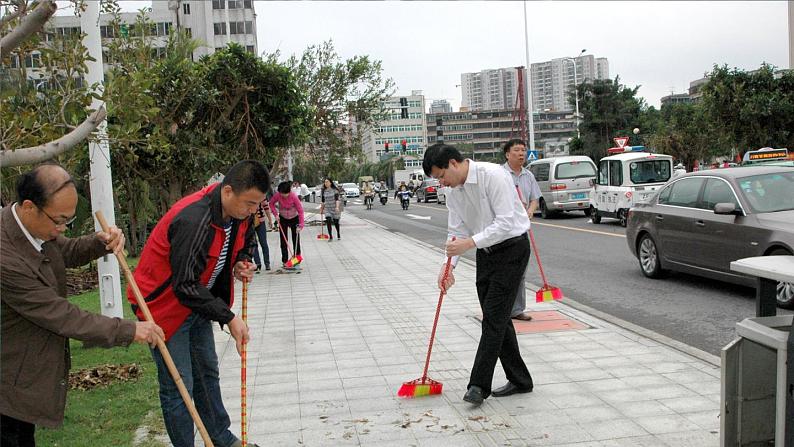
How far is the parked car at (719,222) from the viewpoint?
8.23 m

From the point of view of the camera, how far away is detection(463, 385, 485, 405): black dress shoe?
5023mm

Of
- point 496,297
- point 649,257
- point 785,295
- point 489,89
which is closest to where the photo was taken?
point 496,297

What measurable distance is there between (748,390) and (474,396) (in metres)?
2.02

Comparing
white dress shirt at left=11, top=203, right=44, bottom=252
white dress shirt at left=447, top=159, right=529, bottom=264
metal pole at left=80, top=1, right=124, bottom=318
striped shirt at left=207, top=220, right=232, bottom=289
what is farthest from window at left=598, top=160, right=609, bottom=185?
white dress shirt at left=11, top=203, right=44, bottom=252

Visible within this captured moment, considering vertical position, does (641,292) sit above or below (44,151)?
below

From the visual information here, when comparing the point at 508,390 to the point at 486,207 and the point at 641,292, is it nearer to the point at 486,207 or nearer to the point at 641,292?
the point at 486,207

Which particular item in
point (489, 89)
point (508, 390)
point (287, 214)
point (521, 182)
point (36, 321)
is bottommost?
point (508, 390)

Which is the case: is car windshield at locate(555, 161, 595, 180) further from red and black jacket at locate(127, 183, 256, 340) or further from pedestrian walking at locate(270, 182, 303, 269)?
red and black jacket at locate(127, 183, 256, 340)

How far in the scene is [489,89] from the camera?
470 feet

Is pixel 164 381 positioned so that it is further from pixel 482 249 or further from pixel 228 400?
pixel 482 249

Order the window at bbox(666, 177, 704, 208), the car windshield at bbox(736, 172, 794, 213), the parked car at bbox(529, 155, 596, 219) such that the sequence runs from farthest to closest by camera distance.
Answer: the parked car at bbox(529, 155, 596, 219), the window at bbox(666, 177, 704, 208), the car windshield at bbox(736, 172, 794, 213)

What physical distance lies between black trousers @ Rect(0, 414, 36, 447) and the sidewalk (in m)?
1.60

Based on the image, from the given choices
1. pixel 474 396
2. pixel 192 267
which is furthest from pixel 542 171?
pixel 192 267

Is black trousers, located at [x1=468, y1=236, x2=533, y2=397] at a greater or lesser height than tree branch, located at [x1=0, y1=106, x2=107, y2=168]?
lesser
